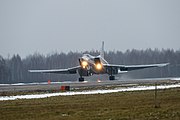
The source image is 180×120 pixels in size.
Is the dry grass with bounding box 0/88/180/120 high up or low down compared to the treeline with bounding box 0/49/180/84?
down

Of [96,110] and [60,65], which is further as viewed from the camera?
[60,65]

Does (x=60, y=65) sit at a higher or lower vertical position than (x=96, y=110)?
higher

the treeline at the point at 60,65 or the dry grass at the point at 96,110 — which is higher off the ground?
the treeline at the point at 60,65

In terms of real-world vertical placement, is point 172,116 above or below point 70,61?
below

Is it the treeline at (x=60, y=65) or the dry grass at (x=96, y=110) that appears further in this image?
the treeline at (x=60, y=65)

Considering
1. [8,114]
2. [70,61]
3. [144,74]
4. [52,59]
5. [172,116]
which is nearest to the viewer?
[172,116]

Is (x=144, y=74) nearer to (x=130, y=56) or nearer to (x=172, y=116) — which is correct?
(x=130, y=56)

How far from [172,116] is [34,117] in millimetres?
7049

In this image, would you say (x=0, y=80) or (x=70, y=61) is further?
(x=70, y=61)

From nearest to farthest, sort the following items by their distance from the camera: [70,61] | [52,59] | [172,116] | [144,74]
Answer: [172,116], [144,74], [70,61], [52,59]

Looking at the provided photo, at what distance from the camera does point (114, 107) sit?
28562 mm

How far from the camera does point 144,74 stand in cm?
11975

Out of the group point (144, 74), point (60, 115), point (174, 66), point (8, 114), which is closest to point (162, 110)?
point (60, 115)

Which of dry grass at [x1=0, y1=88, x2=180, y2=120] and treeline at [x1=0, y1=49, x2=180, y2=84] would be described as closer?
dry grass at [x1=0, y1=88, x2=180, y2=120]
